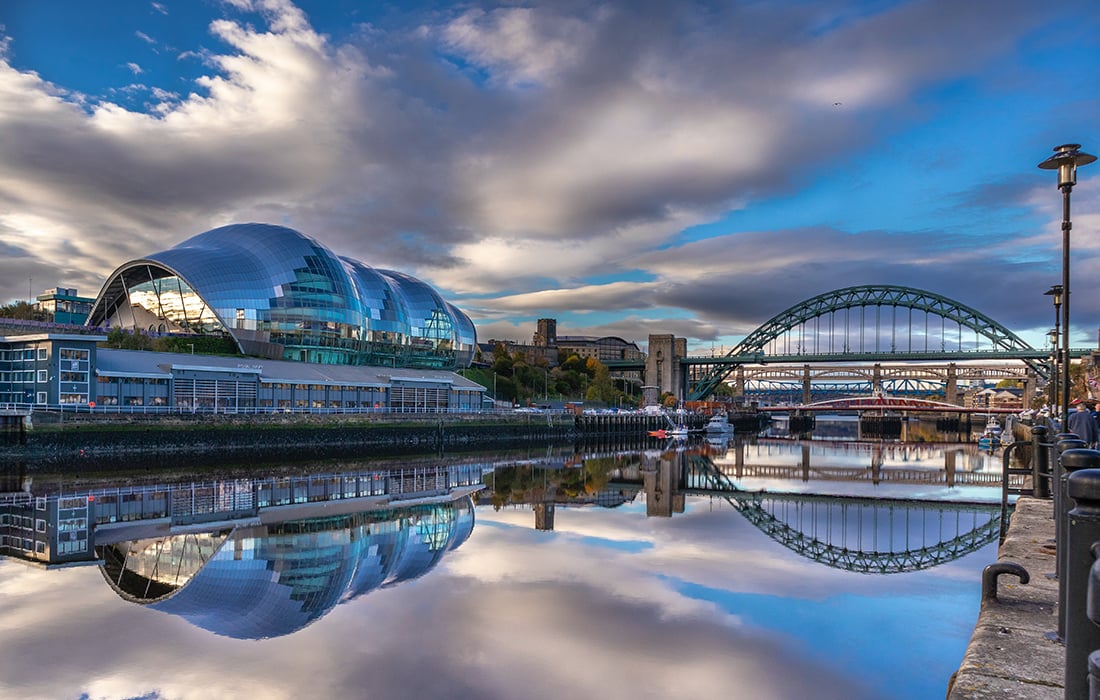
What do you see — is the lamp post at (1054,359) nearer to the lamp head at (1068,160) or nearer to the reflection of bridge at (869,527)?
the reflection of bridge at (869,527)

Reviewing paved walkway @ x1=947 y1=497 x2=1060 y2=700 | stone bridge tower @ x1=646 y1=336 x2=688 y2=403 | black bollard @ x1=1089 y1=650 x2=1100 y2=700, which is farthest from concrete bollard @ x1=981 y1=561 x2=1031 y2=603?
stone bridge tower @ x1=646 y1=336 x2=688 y2=403

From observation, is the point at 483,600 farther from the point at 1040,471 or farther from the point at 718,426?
the point at 718,426

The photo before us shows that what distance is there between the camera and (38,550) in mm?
17266

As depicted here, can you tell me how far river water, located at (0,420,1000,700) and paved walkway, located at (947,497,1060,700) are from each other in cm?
196

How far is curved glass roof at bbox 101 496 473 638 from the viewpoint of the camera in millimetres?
12656

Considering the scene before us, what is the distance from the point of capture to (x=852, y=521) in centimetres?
2808

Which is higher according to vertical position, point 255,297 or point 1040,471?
point 255,297

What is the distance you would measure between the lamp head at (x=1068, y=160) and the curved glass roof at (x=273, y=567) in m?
14.8

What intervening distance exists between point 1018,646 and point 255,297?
231 ft

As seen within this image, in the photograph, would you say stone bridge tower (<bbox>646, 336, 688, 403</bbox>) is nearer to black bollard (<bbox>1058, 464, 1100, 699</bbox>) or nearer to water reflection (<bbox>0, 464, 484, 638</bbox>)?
water reflection (<bbox>0, 464, 484, 638</bbox>)

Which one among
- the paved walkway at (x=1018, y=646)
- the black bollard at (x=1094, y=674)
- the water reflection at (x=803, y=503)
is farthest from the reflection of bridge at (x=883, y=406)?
the black bollard at (x=1094, y=674)

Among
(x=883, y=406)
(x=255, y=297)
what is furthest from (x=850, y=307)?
(x=255, y=297)

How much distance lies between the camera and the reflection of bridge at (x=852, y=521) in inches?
792

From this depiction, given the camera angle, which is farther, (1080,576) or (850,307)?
(850,307)
